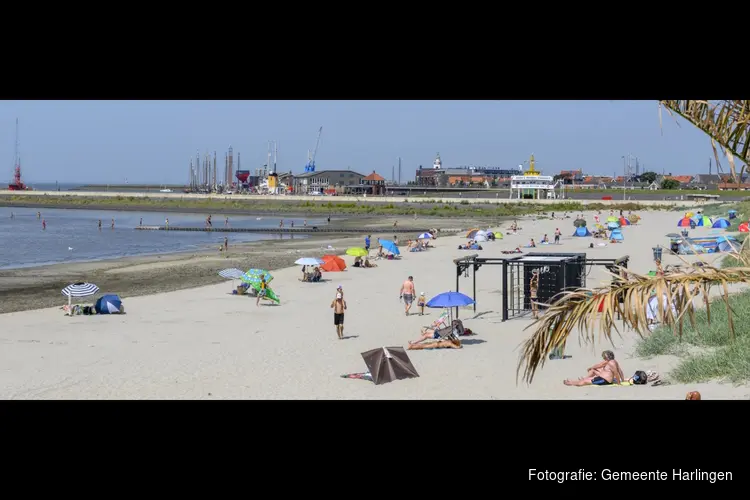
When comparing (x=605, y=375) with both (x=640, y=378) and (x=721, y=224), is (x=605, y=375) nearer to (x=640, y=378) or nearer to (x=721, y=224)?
(x=640, y=378)

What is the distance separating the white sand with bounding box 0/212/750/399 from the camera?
11.7m

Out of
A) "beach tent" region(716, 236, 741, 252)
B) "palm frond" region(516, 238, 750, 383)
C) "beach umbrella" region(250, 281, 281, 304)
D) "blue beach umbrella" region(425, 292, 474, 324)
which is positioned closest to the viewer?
"palm frond" region(516, 238, 750, 383)

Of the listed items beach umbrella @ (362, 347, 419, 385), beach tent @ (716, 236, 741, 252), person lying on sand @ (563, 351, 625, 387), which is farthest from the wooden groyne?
person lying on sand @ (563, 351, 625, 387)

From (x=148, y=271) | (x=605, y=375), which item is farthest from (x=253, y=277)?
(x=605, y=375)

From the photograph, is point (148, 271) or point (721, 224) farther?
point (721, 224)

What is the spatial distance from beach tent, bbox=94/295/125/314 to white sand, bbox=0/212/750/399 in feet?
1.15

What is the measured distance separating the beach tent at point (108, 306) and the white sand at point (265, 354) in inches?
13.8

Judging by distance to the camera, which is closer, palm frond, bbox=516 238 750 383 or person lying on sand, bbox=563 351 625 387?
palm frond, bbox=516 238 750 383

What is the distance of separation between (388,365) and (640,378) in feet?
11.3

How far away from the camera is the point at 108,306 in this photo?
61.8ft

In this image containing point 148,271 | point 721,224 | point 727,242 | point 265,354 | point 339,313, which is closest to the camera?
point 727,242

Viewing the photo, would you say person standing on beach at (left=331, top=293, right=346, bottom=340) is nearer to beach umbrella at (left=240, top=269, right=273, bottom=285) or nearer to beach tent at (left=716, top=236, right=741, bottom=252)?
beach umbrella at (left=240, top=269, right=273, bottom=285)
